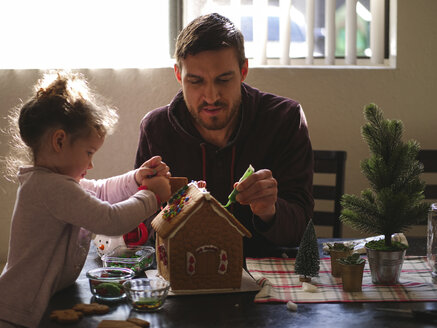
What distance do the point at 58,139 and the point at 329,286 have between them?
717 mm

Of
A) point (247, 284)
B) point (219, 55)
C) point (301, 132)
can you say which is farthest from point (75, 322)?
point (301, 132)

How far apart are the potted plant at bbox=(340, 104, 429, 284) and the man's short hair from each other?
2.12 ft

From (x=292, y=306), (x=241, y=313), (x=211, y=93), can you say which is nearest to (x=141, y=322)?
(x=241, y=313)

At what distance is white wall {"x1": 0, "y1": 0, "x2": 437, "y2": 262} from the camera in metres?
3.14

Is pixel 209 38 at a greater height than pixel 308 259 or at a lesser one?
greater

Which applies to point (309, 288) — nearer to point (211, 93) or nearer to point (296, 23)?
point (211, 93)

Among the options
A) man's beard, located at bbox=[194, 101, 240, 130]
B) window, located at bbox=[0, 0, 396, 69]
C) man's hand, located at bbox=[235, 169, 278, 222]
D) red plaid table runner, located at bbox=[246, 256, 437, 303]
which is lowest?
red plaid table runner, located at bbox=[246, 256, 437, 303]

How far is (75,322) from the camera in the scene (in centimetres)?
118

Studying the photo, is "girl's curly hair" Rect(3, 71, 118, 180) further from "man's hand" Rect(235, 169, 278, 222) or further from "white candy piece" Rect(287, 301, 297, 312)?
"white candy piece" Rect(287, 301, 297, 312)

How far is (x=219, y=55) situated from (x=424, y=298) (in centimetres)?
99

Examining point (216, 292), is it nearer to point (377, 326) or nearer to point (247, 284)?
point (247, 284)

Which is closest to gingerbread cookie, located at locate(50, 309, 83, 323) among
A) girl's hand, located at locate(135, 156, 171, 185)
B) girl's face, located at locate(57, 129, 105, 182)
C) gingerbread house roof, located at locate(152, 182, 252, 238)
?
gingerbread house roof, located at locate(152, 182, 252, 238)

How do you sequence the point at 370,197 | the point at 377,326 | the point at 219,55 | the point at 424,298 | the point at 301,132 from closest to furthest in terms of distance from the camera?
the point at 377,326 → the point at 424,298 → the point at 370,197 → the point at 219,55 → the point at 301,132

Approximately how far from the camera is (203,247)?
1370 millimetres
